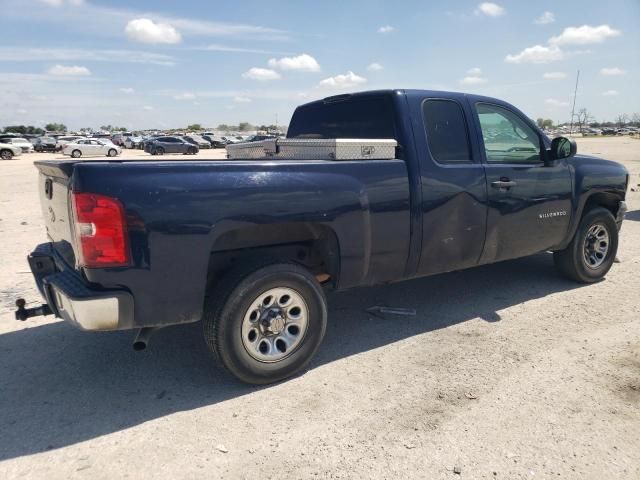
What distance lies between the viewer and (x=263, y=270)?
3.15 meters

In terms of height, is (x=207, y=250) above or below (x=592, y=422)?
above

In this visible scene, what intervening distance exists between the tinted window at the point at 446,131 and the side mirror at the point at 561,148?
1088 millimetres

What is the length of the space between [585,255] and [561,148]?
1396mm

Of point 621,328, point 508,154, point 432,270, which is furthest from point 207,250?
point 621,328

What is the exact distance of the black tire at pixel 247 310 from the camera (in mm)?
3064

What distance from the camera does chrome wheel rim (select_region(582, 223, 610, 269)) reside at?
5.34 meters

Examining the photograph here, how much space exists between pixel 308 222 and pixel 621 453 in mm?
2216

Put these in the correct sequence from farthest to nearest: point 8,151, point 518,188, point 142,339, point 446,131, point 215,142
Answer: point 215,142
point 8,151
point 518,188
point 446,131
point 142,339

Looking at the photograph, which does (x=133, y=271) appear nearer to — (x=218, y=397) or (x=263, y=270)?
(x=263, y=270)

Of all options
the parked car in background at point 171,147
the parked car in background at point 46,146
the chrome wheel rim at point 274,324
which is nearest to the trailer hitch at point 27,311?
the chrome wheel rim at point 274,324

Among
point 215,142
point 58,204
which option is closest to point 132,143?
point 215,142

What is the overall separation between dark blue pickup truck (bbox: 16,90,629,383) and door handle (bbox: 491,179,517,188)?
0.02 metres

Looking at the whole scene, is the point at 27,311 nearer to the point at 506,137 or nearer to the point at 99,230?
the point at 99,230

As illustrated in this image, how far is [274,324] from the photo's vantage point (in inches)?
129
